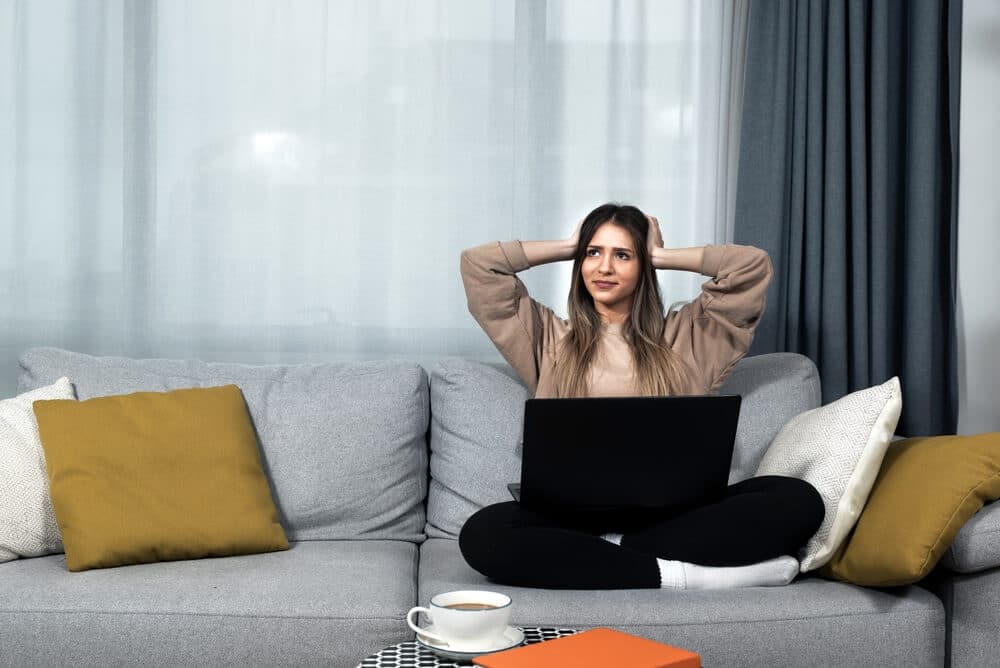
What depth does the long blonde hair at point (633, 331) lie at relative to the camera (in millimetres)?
2352

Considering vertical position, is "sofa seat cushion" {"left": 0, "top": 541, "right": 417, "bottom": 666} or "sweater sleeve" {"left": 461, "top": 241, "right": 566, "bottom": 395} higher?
"sweater sleeve" {"left": 461, "top": 241, "right": 566, "bottom": 395}

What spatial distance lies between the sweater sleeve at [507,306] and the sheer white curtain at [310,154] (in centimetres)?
44

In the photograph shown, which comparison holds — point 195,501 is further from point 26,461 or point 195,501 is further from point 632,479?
point 632,479

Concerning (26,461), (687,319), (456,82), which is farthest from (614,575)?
(456,82)

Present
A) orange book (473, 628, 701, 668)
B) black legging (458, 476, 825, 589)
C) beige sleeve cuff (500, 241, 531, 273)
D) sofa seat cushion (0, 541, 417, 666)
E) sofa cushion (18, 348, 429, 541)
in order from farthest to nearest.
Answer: beige sleeve cuff (500, 241, 531, 273) < sofa cushion (18, 348, 429, 541) < black legging (458, 476, 825, 589) < sofa seat cushion (0, 541, 417, 666) < orange book (473, 628, 701, 668)

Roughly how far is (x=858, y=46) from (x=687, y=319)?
1001mm

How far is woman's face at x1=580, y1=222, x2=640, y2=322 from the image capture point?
2418 mm

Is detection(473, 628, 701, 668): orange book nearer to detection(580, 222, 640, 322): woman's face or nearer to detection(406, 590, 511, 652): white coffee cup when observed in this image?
detection(406, 590, 511, 652): white coffee cup

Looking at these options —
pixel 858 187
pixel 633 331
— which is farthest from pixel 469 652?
pixel 858 187

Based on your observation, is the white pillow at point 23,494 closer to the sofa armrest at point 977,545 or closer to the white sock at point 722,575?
the white sock at point 722,575

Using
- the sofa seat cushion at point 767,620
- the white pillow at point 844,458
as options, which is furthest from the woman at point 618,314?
the sofa seat cushion at point 767,620

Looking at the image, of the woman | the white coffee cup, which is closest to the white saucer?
the white coffee cup

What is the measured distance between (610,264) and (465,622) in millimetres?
1279

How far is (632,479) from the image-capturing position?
1876 millimetres
